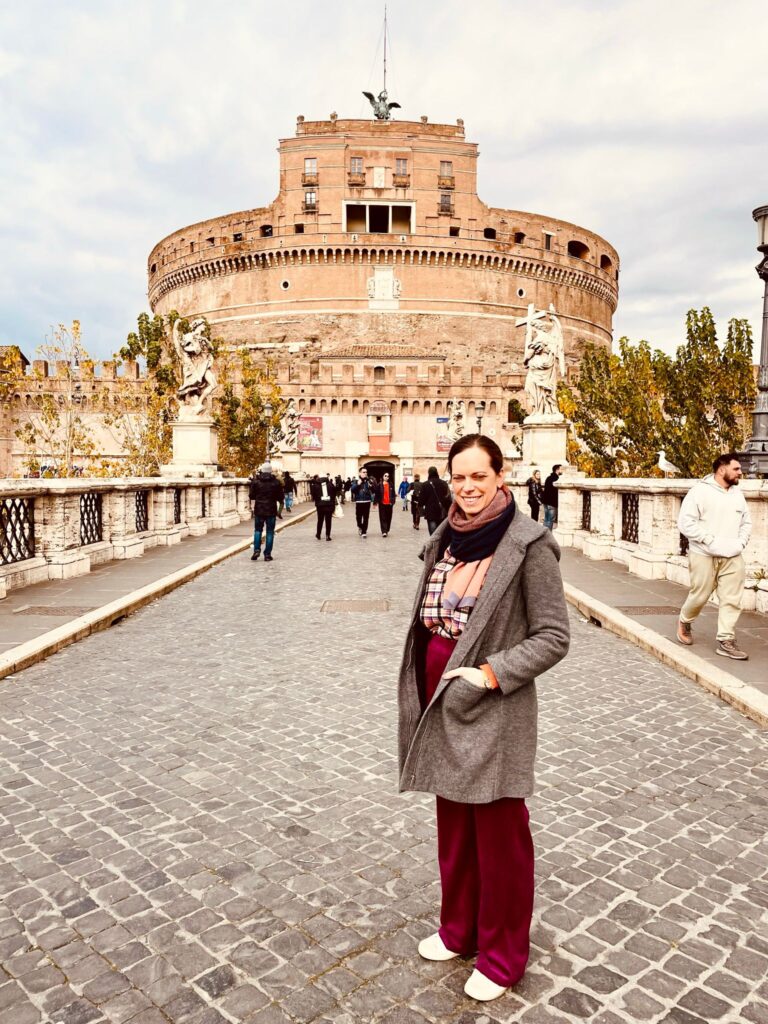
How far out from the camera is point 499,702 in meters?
2.17

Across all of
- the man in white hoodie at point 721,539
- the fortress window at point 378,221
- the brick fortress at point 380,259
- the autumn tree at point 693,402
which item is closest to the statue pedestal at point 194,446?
the autumn tree at point 693,402

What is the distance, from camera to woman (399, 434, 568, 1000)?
7.04 feet

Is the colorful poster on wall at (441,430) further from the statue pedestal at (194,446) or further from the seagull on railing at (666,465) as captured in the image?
the seagull on railing at (666,465)

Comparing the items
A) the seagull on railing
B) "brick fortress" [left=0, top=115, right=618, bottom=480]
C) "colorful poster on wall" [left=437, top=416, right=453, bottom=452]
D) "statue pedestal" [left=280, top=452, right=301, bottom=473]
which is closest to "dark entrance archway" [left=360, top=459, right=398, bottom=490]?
"colorful poster on wall" [left=437, top=416, right=453, bottom=452]

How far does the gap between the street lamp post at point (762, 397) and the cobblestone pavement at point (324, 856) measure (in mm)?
3387

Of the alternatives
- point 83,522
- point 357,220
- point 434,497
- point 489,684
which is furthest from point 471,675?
point 357,220

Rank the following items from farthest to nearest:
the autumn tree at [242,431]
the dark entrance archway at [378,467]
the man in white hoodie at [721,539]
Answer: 1. the dark entrance archway at [378,467]
2. the autumn tree at [242,431]
3. the man in white hoodie at [721,539]

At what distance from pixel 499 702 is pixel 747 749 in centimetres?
255

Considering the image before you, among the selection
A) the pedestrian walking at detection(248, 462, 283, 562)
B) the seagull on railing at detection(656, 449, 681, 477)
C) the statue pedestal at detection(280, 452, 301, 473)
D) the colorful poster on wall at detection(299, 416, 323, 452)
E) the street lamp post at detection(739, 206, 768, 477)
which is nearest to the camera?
the street lamp post at detection(739, 206, 768, 477)

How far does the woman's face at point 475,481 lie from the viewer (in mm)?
2201

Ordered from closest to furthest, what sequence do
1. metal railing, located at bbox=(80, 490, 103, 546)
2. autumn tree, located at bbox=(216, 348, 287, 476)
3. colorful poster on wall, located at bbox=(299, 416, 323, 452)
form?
metal railing, located at bbox=(80, 490, 103, 546) → autumn tree, located at bbox=(216, 348, 287, 476) → colorful poster on wall, located at bbox=(299, 416, 323, 452)

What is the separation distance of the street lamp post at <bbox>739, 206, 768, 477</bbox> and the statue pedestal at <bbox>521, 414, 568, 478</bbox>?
29.5 ft

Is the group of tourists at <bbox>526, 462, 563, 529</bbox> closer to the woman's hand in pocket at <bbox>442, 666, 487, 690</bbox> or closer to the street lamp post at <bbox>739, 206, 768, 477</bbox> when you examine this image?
the street lamp post at <bbox>739, 206, 768, 477</bbox>

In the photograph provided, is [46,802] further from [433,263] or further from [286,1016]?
[433,263]
